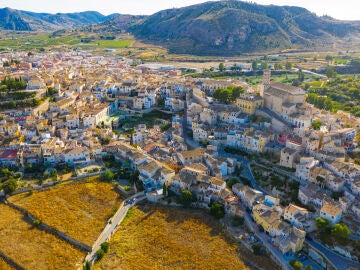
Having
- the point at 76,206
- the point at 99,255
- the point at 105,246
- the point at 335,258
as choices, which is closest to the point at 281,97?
the point at 335,258

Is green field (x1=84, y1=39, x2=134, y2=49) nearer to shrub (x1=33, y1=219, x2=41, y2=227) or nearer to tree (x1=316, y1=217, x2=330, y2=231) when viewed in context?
shrub (x1=33, y1=219, x2=41, y2=227)

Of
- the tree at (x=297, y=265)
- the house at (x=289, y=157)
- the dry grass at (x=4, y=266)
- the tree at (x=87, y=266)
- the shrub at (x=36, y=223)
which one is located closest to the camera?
the tree at (x=297, y=265)

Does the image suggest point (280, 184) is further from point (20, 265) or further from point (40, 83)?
point (40, 83)

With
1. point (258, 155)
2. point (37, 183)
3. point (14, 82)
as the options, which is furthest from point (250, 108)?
point (14, 82)

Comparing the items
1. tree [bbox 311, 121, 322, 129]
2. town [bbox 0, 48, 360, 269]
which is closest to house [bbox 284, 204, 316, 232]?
town [bbox 0, 48, 360, 269]

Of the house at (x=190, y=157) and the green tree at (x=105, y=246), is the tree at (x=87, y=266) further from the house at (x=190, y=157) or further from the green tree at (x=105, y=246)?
the house at (x=190, y=157)

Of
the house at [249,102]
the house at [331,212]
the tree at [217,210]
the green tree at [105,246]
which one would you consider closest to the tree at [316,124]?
the house at [249,102]
